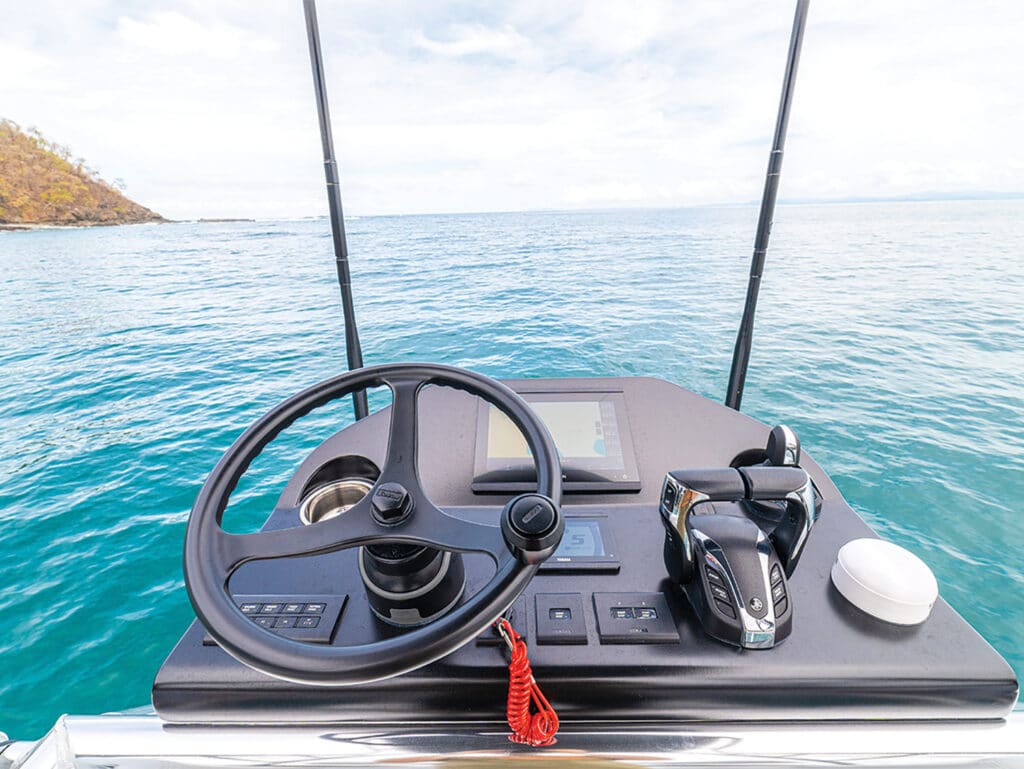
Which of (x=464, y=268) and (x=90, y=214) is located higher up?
(x=90, y=214)

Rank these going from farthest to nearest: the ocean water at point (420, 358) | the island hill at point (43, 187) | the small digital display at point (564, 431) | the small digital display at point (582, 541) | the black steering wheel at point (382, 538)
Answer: the island hill at point (43, 187)
the ocean water at point (420, 358)
the small digital display at point (564, 431)
the small digital display at point (582, 541)
the black steering wheel at point (382, 538)

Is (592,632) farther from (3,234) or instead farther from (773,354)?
(3,234)

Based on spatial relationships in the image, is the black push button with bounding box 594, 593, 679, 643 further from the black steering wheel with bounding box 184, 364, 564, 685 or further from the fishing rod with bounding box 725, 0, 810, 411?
the fishing rod with bounding box 725, 0, 810, 411

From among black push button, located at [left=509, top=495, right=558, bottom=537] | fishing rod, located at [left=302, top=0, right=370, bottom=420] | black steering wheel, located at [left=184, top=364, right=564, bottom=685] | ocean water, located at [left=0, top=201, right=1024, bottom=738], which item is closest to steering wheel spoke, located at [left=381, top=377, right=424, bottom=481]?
black steering wheel, located at [left=184, top=364, right=564, bottom=685]

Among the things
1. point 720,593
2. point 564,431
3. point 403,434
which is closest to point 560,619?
point 720,593

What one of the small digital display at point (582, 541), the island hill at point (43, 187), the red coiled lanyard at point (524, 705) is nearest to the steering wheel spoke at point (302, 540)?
the red coiled lanyard at point (524, 705)

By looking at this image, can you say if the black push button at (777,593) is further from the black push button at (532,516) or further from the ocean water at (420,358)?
the ocean water at (420,358)

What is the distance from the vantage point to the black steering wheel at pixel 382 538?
55 centimetres

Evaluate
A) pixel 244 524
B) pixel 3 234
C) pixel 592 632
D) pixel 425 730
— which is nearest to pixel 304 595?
pixel 425 730

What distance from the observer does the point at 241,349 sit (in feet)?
21.2

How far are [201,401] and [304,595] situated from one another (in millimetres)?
4586

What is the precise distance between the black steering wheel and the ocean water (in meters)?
1.88

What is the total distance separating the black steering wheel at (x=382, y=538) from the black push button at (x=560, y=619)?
0.70 feet

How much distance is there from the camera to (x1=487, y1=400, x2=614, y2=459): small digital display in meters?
1.25
